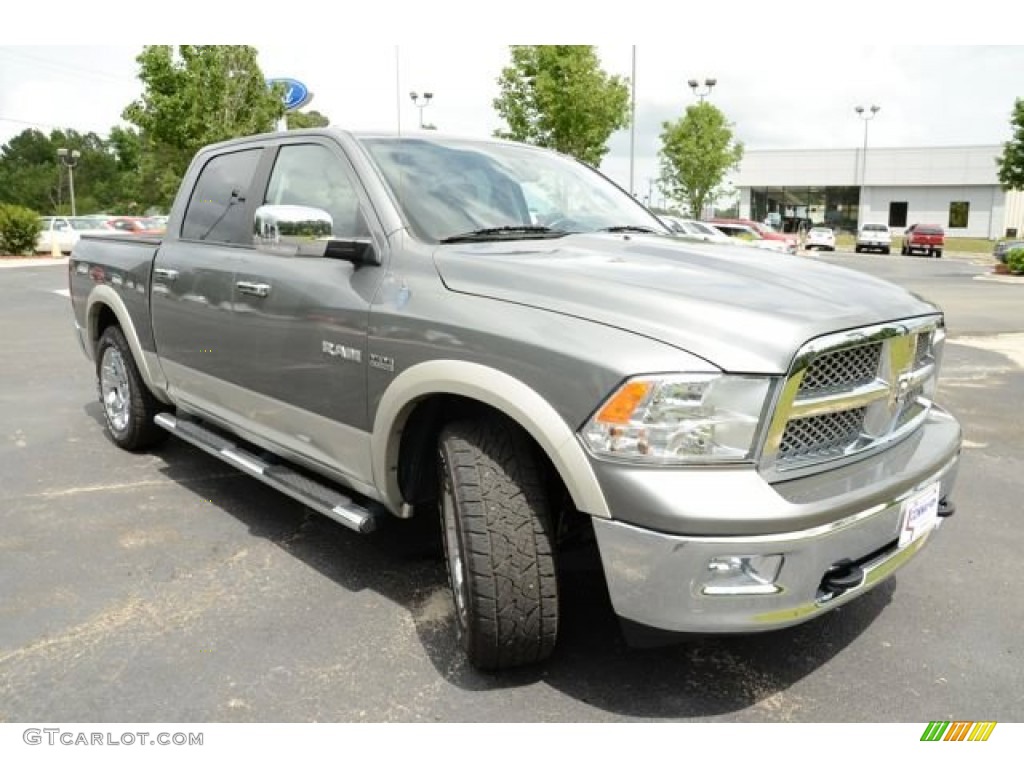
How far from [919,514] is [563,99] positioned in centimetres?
2220

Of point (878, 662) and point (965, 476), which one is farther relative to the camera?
point (965, 476)

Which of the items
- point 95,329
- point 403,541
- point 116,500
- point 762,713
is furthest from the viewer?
point 95,329

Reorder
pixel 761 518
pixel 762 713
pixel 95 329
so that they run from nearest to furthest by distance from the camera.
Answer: pixel 761 518
pixel 762 713
pixel 95 329

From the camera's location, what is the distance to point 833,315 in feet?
8.07

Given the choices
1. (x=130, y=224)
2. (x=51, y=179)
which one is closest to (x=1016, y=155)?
(x=130, y=224)

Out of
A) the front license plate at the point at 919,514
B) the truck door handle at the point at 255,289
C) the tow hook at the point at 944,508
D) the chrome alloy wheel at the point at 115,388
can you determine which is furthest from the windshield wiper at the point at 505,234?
the chrome alloy wheel at the point at 115,388

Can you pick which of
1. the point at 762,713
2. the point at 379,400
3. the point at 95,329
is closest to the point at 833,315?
the point at 762,713

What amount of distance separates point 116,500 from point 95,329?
5.10 ft

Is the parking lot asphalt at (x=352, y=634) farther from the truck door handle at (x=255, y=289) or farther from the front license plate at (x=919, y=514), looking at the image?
the truck door handle at (x=255, y=289)

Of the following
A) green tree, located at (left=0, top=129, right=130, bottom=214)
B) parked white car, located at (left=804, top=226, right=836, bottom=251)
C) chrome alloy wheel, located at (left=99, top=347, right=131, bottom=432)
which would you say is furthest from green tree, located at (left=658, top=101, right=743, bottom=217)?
green tree, located at (left=0, top=129, right=130, bottom=214)

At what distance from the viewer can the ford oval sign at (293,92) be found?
25.8 m

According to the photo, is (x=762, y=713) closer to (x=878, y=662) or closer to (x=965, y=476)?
(x=878, y=662)

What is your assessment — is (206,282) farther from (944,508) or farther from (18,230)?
(18,230)

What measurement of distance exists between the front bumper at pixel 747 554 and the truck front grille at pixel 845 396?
0.09 metres
